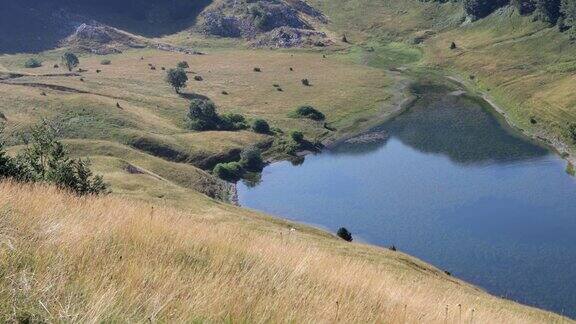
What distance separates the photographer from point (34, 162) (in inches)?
1494

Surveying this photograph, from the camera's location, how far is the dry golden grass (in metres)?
8.30

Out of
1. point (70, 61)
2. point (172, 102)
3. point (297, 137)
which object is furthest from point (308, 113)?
point (70, 61)

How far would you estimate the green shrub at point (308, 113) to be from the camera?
116725mm

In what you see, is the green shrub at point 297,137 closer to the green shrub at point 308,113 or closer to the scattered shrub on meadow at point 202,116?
the green shrub at point 308,113

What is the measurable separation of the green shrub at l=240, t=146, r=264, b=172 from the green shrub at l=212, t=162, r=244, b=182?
2.73 meters

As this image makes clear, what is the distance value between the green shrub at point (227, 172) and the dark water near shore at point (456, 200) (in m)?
4.12

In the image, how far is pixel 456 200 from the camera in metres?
77.9

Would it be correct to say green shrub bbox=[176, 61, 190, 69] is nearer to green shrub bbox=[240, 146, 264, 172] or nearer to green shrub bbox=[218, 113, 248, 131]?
green shrub bbox=[218, 113, 248, 131]

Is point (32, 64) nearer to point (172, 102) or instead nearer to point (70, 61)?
point (70, 61)

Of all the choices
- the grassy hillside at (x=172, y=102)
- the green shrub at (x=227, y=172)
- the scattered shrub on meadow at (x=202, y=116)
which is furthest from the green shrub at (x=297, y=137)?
the green shrub at (x=227, y=172)

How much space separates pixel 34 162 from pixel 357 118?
8617 cm

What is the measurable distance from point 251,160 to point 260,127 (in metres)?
14.9

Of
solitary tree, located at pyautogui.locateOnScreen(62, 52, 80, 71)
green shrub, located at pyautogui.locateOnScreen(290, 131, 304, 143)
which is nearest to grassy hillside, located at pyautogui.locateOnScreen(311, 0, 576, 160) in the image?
green shrub, located at pyautogui.locateOnScreen(290, 131, 304, 143)

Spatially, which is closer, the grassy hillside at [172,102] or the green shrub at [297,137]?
the grassy hillside at [172,102]
